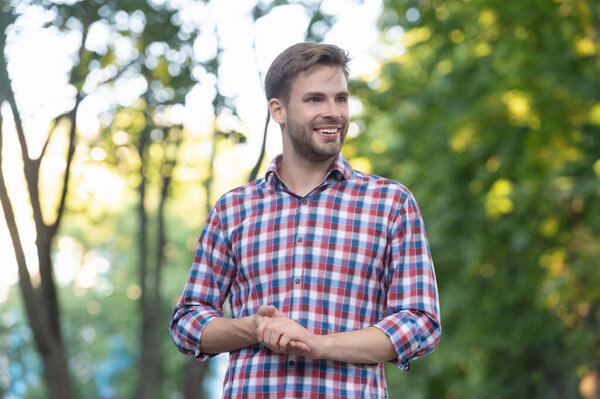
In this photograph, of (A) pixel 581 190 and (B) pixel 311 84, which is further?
(A) pixel 581 190

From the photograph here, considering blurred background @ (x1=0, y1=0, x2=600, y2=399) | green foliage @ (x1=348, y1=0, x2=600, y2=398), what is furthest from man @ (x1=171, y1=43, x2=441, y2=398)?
green foliage @ (x1=348, y1=0, x2=600, y2=398)

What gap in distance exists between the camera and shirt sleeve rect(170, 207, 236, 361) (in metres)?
2.74

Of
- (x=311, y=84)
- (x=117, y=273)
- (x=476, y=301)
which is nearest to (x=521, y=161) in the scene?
(x=476, y=301)

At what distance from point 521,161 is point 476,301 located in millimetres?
3308

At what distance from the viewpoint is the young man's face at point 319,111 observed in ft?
8.96

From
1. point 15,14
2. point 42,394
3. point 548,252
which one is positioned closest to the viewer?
point 15,14

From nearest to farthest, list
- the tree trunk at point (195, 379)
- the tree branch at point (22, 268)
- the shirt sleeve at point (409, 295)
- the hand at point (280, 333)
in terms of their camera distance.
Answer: the hand at point (280, 333) < the shirt sleeve at point (409, 295) < the tree branch at point (22, 268) < the tree trunk at point (195, 379)

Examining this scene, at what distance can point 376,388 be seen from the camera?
8.63 ft

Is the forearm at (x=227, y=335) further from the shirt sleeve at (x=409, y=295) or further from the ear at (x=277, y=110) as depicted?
the ear at (x=277, y=110)

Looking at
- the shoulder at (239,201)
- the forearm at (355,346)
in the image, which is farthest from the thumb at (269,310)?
the shoulder at (239,201)

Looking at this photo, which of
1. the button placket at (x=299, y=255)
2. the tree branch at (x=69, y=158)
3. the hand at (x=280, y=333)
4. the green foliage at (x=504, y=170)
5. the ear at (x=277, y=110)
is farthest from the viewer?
the green foliage at (x=504, y=170)

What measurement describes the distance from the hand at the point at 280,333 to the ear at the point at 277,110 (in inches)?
28.5

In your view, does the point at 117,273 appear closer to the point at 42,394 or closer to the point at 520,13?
the point at 42,394

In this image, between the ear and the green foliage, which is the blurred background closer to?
the green foliage
